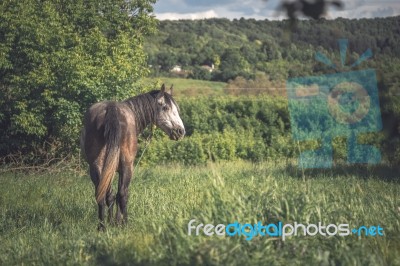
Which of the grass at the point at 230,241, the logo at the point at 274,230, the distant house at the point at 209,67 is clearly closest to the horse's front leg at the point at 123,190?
the grass at the point at 230,241

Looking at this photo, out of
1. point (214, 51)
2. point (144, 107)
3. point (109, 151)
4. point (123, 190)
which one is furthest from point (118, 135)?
point (214, 51)

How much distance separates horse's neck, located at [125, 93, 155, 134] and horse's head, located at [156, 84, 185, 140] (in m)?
0.10

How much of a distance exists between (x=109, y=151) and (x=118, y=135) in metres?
0.26

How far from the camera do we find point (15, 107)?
19.4 m

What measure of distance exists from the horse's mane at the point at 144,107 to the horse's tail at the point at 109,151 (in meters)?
0.59

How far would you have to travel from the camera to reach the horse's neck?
7312 mm

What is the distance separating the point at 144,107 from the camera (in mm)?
7387

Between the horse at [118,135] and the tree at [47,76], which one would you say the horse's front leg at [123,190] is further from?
the tree at [47,76]

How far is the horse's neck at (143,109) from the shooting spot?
7.31 m

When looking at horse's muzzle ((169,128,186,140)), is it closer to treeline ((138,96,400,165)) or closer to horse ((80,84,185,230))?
horse ((80,84,185,230))

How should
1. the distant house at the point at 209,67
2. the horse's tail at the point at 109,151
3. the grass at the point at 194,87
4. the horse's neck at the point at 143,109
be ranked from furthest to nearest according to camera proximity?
the distant house at the point at 209,67
the grass at the point at 194,87
the horse's neck at the point at 143,109
the horse's tail at the point at 109,151

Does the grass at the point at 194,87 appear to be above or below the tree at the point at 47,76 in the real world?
below

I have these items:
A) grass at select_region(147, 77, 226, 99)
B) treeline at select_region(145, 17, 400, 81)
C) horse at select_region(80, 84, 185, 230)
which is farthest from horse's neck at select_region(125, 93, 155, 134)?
grass at select_region(147, 77, 226, 99)

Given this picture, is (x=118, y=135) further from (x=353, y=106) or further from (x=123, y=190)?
(x=353, y=106)
